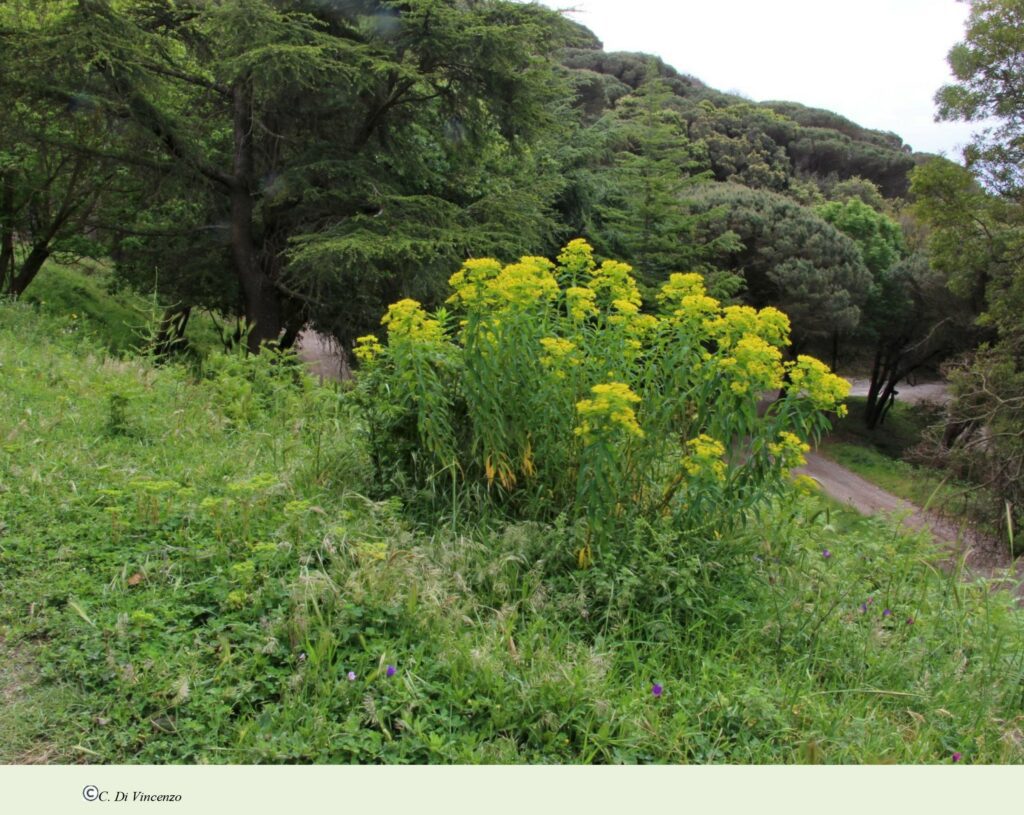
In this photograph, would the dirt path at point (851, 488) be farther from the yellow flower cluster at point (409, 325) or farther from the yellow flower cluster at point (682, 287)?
the yellow flower cluster at point (682, 287)

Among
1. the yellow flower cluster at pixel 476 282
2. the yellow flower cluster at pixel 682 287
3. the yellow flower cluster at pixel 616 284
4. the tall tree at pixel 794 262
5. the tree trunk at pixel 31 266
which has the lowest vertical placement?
the tree trunk at pixel 31 266

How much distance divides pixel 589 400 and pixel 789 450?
91 cm

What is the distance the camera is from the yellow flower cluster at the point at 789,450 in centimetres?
341

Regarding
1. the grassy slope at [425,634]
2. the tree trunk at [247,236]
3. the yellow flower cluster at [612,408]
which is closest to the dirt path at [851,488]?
the tree trunk at [247,236]

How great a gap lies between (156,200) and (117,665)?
11.5 metres

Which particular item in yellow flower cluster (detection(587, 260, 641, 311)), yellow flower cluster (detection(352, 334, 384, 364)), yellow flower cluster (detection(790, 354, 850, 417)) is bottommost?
yellow flower cluster (detection(352, 334, 384, 364))

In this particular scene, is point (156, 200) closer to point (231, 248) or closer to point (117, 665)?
point (231, 248)

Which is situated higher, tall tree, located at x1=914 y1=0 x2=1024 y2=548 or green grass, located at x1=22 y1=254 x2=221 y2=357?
tall tree, located at x1=914 y1=0 x2=1024 y2=548

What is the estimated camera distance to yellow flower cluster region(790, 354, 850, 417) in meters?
3.38

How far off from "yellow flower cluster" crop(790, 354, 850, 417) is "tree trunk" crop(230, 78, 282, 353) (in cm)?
1055

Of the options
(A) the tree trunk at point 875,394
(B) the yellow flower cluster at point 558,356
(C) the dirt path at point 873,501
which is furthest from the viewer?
(A) the tree trunk at point 875,394

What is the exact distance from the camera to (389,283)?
11.5 metres

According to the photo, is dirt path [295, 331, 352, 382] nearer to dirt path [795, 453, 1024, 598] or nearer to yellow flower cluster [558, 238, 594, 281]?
yellow flower cluster [558, 238, 594, 281]

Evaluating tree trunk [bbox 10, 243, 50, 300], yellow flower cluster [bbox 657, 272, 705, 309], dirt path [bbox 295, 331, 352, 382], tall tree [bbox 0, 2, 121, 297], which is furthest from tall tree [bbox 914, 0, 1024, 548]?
tree trunk [bbox 10, 243, 50, 300]
